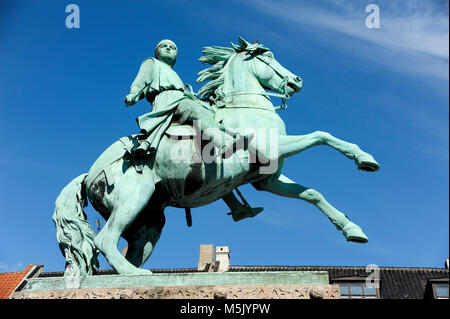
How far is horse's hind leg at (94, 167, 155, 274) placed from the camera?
307 inches

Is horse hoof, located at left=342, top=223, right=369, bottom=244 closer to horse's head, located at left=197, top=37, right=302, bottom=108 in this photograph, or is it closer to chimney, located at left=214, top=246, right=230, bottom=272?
horse's head, located at left=197, top=37, right=302, bottom=108

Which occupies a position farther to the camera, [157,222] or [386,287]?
[386,287]

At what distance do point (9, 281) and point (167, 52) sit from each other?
16.2 metres

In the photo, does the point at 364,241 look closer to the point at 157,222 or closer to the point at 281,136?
the point at 281,136

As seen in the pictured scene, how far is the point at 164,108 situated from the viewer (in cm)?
857

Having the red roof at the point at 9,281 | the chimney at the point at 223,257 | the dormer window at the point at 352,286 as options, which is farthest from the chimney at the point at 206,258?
the red roof at the point at 9,281

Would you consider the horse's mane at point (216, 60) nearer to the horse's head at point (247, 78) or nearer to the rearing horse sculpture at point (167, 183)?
the horse's head at point (247, 78)

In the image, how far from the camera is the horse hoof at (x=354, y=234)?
7.99m

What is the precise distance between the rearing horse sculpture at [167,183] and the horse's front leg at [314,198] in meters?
0.01

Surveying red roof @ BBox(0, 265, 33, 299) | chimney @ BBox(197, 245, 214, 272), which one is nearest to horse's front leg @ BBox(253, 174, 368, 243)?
red roof @ BBox(0, 265, 33, 299)
